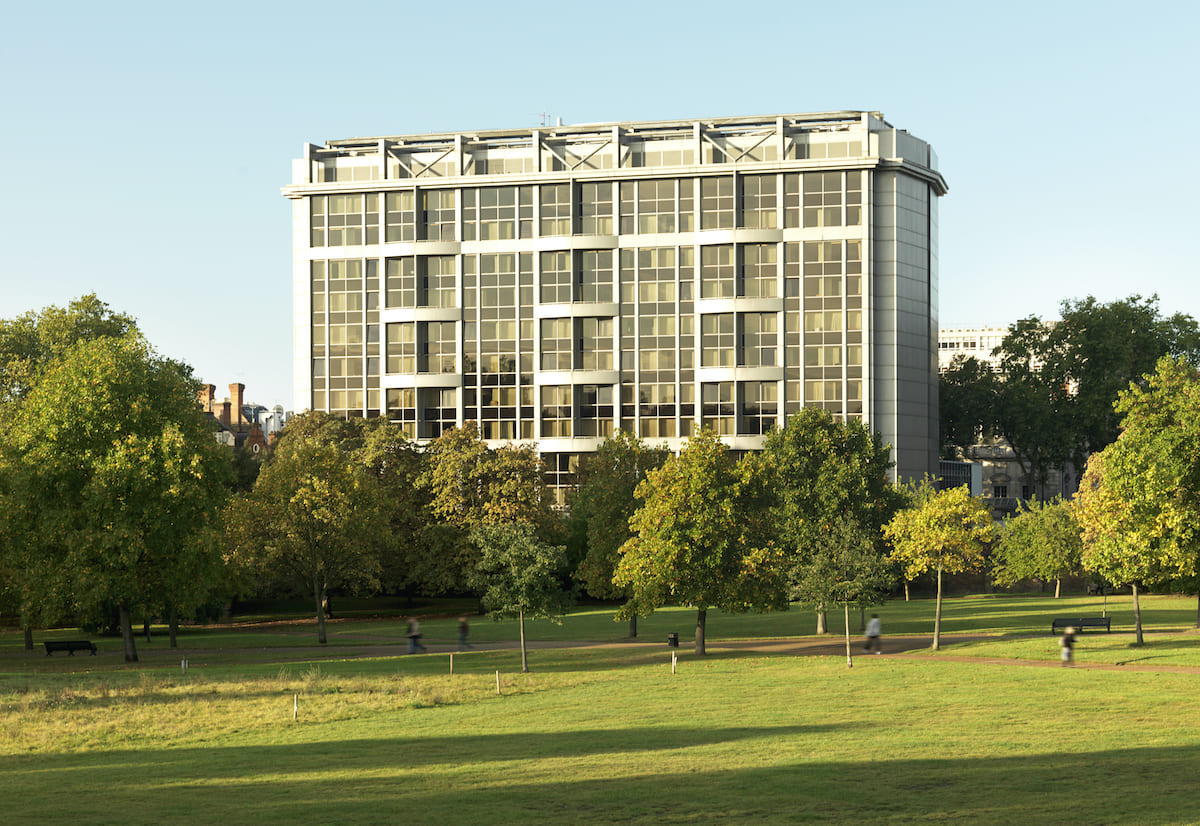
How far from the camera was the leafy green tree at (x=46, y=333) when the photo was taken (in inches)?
3110

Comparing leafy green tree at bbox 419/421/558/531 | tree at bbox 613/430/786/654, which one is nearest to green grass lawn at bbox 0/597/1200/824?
tree at bbox 613/430/786/654

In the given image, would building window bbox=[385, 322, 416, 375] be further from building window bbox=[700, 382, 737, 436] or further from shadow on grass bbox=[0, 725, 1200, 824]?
shadow on grass bbox=[0, 725, 1200, 824]

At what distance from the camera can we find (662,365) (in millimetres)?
121875

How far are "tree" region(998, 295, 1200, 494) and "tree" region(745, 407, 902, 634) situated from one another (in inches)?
2394

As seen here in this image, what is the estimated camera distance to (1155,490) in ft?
168

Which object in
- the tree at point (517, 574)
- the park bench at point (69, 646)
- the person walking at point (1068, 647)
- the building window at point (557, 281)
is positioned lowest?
the park bench at point (69, 646)

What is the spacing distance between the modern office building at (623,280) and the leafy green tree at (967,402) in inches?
449

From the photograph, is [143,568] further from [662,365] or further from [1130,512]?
[662,365]

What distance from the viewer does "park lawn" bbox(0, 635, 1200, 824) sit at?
2253 cm

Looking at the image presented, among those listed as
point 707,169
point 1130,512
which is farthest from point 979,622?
point 707,169

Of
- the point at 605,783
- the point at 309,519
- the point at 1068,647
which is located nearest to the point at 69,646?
the point at 309,519

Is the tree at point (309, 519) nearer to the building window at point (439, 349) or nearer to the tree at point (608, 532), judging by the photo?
the tree at point (608, 532)

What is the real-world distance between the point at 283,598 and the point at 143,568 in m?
46.7

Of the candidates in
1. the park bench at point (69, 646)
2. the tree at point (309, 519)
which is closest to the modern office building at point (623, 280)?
the tree at point (309, 519)
